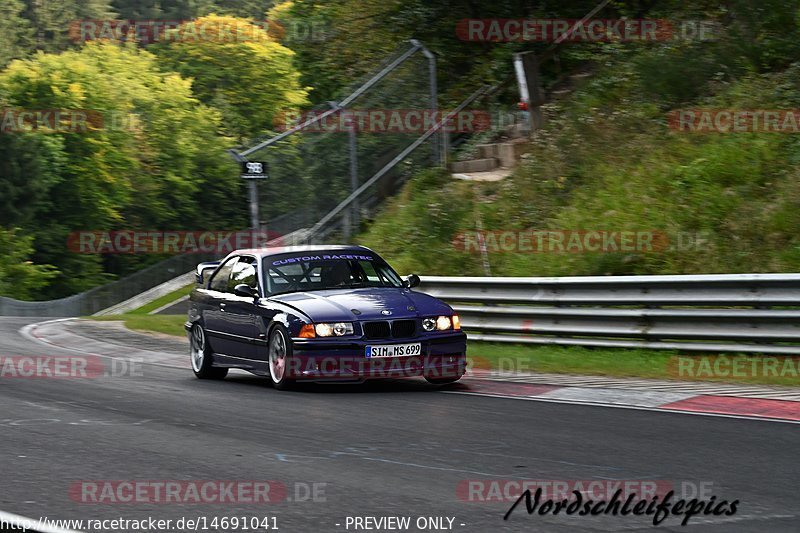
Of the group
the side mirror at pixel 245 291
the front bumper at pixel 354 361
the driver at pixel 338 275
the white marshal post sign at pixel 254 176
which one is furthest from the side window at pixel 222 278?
the white marshal post sign at pixel 254 176

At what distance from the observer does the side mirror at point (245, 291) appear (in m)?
12.9

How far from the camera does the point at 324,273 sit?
516 inches

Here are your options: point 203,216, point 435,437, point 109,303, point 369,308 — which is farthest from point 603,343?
point 203,216

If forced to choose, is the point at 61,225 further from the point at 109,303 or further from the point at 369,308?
the point at 369,308

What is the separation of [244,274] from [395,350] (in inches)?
104

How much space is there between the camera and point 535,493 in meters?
6.54

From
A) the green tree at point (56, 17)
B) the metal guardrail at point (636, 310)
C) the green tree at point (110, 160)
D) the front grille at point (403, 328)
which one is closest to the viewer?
the front grille at point (403, 328)

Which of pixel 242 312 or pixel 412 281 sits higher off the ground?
pixel 412 281

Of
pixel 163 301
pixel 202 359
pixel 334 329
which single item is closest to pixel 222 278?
pixel 202 359

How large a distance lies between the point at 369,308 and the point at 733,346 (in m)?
3.76

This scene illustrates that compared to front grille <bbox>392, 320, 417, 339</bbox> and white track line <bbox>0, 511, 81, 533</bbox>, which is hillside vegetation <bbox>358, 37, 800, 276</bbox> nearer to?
front grille <bbox>392, 320, 417, 339</bbox>

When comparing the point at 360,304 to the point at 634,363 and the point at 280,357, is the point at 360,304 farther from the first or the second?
the point at 634,363

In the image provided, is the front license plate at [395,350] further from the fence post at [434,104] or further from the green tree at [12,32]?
the green tree at [12,32]

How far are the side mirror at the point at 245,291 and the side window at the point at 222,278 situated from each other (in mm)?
685
